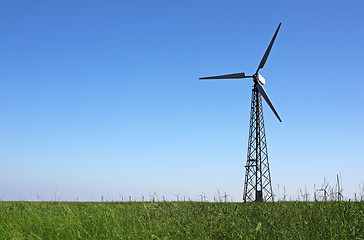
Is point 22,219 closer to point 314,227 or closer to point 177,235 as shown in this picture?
point 177,235

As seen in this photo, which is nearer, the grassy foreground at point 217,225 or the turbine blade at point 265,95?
the grassy foreground at point 217,225

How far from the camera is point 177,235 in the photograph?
9.04 meters

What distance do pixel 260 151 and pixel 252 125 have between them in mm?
2078

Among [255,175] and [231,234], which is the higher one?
[255,175]

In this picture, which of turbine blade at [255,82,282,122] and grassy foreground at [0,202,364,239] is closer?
grassy foreground at [0,202,364,239]

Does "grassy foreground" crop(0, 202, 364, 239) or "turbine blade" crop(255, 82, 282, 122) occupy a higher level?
"turbine blade" crop(255, 82, 282, 122)

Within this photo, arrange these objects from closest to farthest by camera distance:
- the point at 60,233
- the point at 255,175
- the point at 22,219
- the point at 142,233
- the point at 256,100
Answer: the point at 142,233 < the point at 60,233 < the point at 22,219 < the point at 255,175 < the point at 256,100

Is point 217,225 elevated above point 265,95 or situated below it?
below

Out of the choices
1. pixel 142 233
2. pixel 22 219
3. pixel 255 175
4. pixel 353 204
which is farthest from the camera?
pixel 255 175

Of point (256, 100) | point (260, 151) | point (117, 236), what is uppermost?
point (256, 100)

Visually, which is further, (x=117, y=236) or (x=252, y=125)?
(x=252, y=125)

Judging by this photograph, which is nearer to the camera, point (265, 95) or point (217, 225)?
point (217, 225)

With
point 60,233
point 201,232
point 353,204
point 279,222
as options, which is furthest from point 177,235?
point 353,204

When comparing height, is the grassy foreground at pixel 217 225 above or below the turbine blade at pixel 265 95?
below
